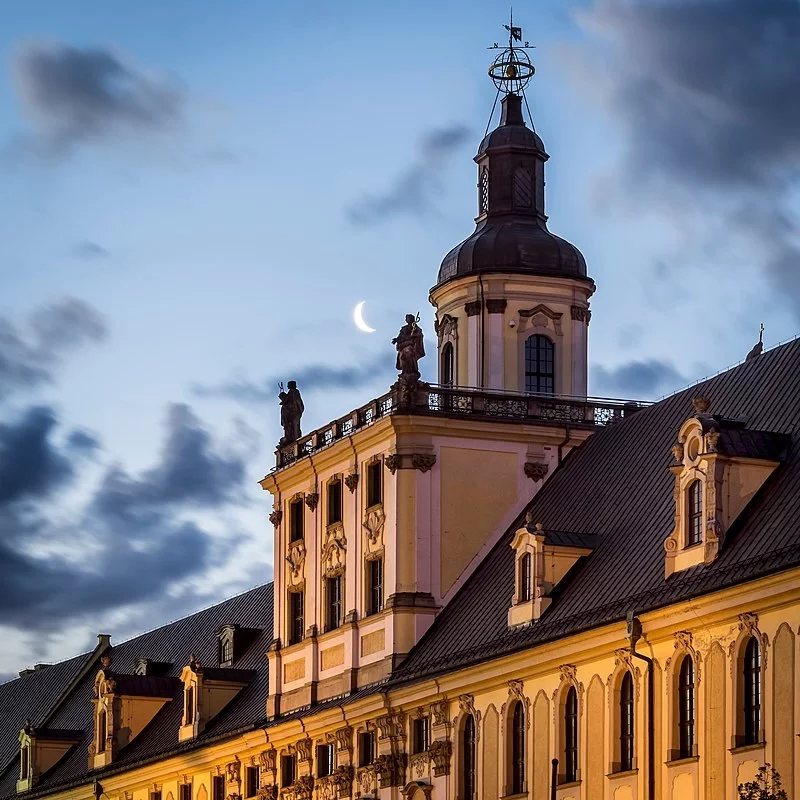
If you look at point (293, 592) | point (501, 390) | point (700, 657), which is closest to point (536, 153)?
point (501, 390)

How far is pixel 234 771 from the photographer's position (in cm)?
8862

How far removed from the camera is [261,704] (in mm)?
89125

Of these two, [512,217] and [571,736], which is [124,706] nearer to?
[512,217]

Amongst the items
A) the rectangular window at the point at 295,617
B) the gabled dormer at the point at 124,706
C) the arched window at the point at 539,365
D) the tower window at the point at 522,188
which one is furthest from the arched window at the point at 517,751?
the gabled dormer at the point at 124,706

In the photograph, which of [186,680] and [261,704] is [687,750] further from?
[186,680]

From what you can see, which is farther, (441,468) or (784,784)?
(441,468)

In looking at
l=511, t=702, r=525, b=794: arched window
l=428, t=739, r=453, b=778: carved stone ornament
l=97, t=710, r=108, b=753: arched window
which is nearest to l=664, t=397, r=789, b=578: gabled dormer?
l=511, t=702, r=525, b=794: arched window

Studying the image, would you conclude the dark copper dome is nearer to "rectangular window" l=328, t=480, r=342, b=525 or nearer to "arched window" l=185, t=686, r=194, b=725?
"rectangular window" l=328, t=480, r=342, b=525

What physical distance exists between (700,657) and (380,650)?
20.5 m

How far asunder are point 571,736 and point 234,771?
26.6 m

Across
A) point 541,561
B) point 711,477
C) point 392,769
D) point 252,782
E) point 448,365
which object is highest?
point 448,365

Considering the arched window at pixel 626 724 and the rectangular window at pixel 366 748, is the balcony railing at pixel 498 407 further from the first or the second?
the arched window at pixel 626 724

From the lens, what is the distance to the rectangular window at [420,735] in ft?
240

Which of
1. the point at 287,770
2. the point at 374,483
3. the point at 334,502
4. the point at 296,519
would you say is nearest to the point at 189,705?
the point at 287,770
